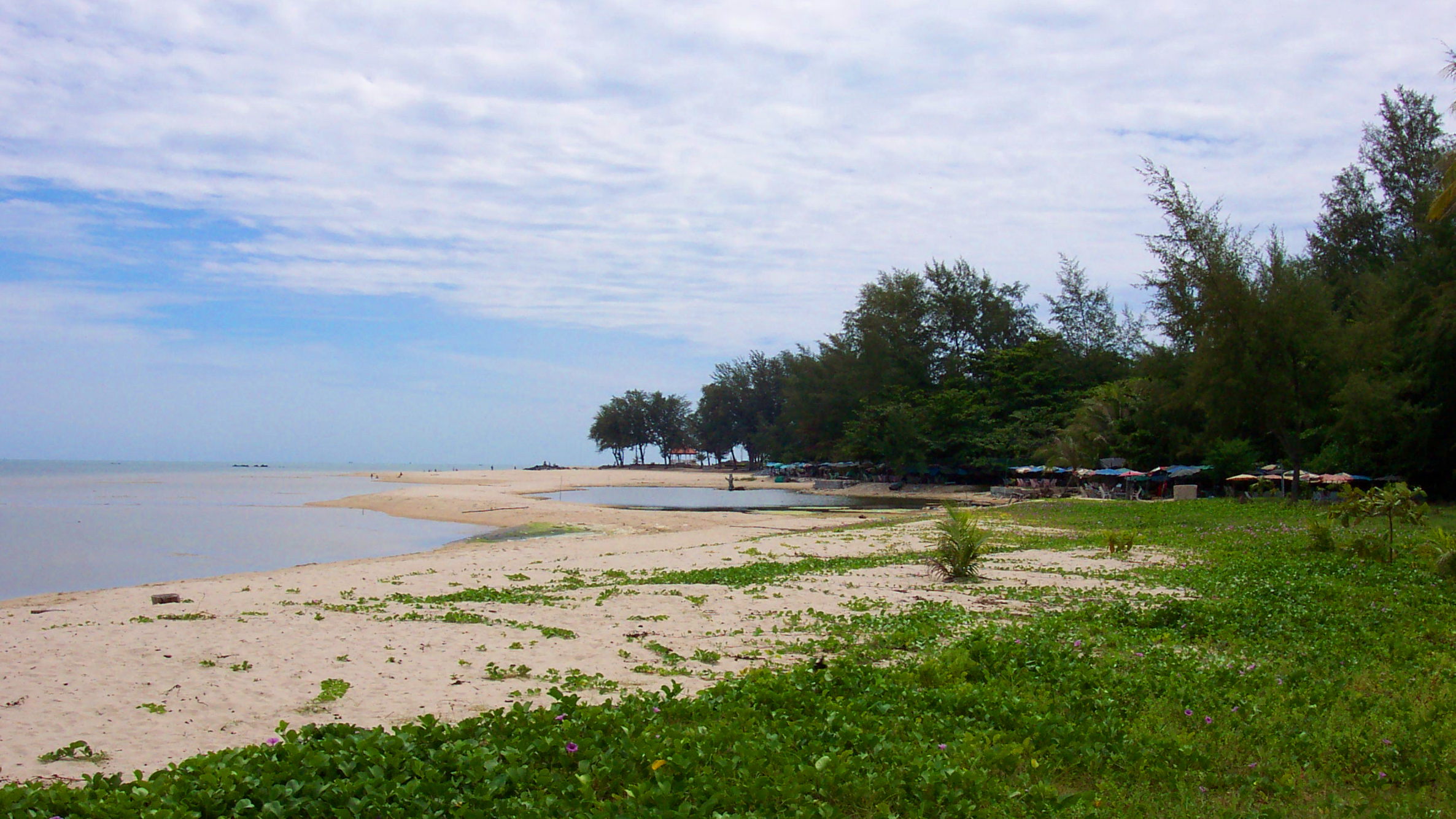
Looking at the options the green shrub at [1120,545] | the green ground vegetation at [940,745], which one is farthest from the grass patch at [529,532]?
the green ground vegetation at [940,745]

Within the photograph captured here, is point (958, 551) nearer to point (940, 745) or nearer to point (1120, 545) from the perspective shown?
point (1120, 545)

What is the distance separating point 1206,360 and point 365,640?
30648mm

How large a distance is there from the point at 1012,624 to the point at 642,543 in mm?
14189

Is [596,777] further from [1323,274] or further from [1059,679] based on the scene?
[1323,274]

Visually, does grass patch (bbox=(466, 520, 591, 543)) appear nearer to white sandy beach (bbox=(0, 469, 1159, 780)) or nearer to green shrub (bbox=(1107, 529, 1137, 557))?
white sandy beach (bbox=(0, 469, 1159, 780))

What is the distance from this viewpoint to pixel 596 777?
4949 mm

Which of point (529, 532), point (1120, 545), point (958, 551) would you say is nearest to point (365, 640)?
point (958, 551)

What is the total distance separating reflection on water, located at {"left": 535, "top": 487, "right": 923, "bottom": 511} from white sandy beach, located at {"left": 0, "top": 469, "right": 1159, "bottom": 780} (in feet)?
96.1

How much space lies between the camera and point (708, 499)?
58.8 meters

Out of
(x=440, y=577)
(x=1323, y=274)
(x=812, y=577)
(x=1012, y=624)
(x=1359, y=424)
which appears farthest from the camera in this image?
(x=1323, y=274)

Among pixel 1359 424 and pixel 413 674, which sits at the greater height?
pixel 1359 424

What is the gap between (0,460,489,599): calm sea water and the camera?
21391 mm

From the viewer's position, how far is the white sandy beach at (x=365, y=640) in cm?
685

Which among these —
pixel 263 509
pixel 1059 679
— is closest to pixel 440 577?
pixel 1059 679
